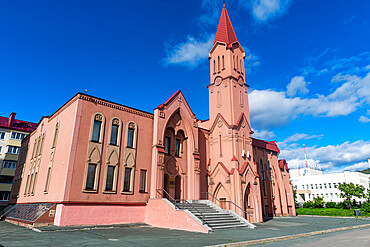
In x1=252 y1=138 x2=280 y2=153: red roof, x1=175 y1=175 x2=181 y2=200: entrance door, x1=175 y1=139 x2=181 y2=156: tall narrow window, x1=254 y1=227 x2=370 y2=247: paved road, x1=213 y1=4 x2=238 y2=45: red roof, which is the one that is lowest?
x1=254 y1=227 x2=370 y2=247: paved road

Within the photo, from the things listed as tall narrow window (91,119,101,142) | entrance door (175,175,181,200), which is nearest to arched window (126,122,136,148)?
tall narrow window (91,119,101,142)

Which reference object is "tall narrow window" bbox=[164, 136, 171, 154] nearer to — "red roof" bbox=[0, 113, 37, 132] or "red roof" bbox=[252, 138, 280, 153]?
"red roof" bbox=[252, 138, 280, 153]

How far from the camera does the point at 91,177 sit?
62.6 ft

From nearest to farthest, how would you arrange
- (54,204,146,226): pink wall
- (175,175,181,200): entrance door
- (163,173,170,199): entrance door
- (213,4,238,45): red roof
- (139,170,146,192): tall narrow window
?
(54,204,146,226): pink wall
(139,170,146,192): tall narrow window
(163,173,170,199): entrance door
(175,175,181,200): entrance door
(213,4,238,45): red roof

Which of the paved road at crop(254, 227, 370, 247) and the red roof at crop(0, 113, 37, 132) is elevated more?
the red roof at crop(0, 113, 37, 132)

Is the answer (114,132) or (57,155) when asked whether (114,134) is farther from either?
(57,155)

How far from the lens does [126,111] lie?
2234cm

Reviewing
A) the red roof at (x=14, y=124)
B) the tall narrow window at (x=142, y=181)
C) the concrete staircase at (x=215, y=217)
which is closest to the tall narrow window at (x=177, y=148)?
the tall narrow window at (x=142, y=181)

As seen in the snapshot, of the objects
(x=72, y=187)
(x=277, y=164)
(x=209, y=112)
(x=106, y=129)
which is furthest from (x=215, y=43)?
(x=72, y=187)

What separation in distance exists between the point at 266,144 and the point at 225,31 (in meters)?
16.8

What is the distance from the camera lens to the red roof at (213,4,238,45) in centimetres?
3034

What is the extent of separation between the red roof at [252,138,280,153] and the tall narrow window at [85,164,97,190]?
21.3 metres

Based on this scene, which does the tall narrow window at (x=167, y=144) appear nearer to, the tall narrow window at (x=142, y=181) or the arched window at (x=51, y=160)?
the tall narrow window at (x=142, y=181)

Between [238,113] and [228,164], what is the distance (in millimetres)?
5964
